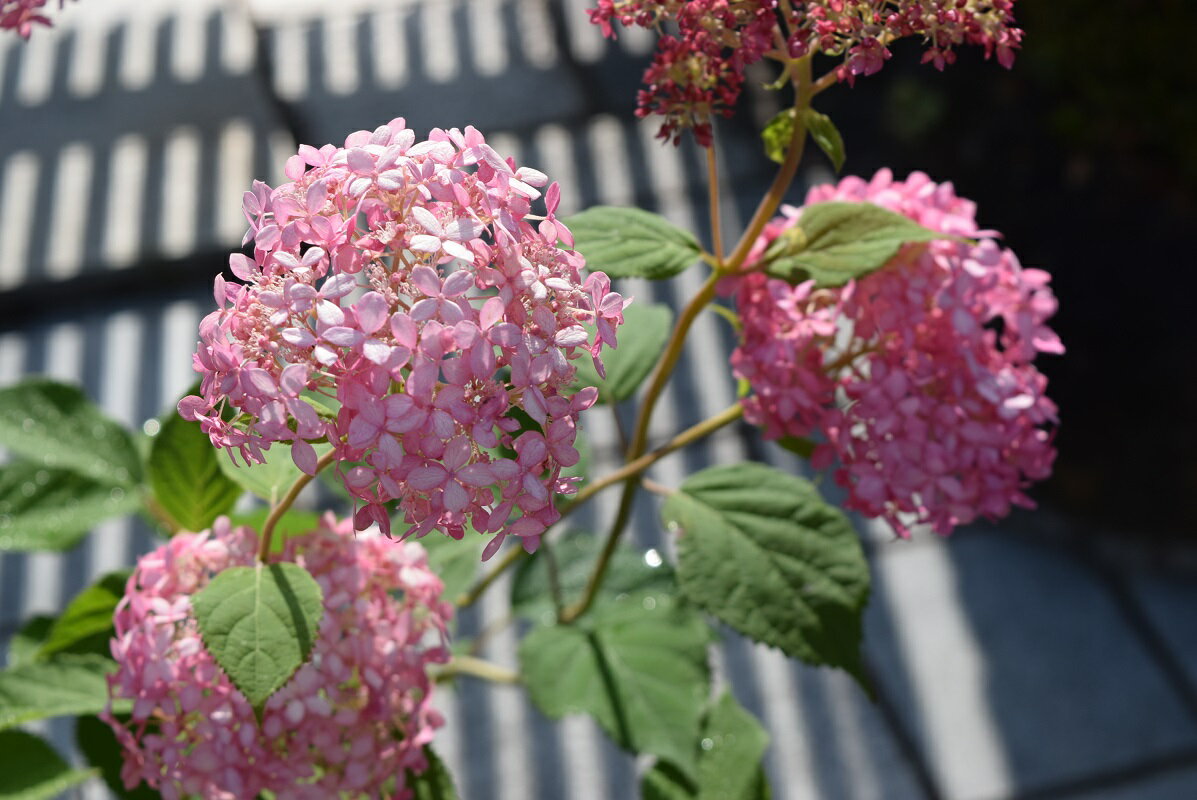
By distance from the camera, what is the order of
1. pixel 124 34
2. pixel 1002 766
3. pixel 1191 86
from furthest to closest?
pixel 124 34, pixel 1191 86, pixel 1002 766

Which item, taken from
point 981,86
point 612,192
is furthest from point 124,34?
point 981,86

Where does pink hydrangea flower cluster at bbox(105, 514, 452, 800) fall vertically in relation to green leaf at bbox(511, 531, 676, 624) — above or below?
below

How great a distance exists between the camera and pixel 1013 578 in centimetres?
231

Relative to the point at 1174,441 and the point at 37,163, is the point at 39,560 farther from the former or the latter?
the point at 1174,441

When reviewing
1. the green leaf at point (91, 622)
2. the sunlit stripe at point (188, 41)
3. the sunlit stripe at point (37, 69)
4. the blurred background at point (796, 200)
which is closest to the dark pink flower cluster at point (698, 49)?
the green leaf at point (91, 622)

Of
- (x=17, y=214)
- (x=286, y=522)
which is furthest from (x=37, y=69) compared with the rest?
(x=286, y=522)

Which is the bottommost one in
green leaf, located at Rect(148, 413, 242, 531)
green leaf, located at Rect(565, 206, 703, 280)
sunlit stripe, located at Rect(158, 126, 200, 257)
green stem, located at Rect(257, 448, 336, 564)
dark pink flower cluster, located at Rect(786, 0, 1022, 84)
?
green stem, located at Rect(257, 448, 336, 564)

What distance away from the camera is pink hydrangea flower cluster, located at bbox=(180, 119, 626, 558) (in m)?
0.64

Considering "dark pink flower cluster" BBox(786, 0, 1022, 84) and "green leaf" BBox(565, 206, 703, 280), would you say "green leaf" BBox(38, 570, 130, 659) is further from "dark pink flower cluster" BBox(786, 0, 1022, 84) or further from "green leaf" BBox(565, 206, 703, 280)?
"dark pink flower cluster" BBox(786, 0, 1022, 84)

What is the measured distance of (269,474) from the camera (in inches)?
37.7

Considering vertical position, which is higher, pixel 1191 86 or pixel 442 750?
pixel 1191 86

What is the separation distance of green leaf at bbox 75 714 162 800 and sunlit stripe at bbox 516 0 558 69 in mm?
2615

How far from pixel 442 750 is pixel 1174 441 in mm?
1552

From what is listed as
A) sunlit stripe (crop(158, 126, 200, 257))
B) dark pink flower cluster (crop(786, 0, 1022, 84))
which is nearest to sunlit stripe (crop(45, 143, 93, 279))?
sunlit stripe (crop(158, 126, 200, 257))
